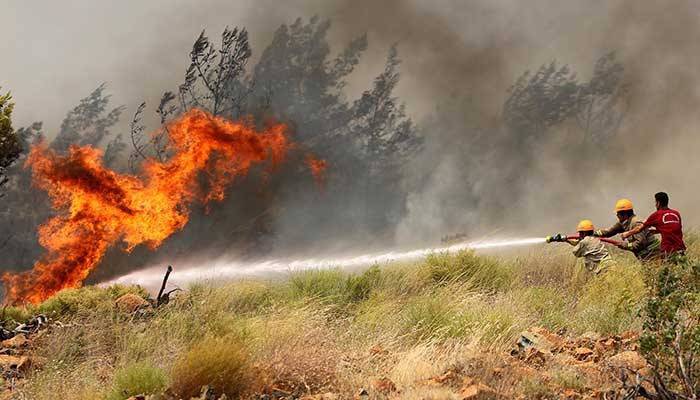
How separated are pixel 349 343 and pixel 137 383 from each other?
2604mm

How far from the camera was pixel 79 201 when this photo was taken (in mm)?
20266

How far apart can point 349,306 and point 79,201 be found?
1447 centimetres

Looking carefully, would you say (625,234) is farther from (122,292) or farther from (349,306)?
(122,292)

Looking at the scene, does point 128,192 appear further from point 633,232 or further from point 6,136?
point 633,232

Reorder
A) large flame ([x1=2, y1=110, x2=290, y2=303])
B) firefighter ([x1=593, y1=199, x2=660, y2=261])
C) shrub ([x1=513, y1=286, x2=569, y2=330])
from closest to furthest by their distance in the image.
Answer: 1. shrub ([x1=513, y1=286, x2=569, y2=330])
2. firefighter ([x1=593, y1=199, x2=660, y2=261])
3. large flame ([x1=2, y1=110, x2=290, y2=303])

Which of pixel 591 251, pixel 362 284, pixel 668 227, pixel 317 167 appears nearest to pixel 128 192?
pixel 362 284

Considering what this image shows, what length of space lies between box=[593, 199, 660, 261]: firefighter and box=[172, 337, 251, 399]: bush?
8.48 m

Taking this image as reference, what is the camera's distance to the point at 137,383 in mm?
4699

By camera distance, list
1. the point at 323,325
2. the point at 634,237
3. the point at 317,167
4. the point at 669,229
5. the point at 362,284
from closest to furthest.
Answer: the point at 323,325, the point at 669,229, the point at 362,284, the point at 634,237, the point at 317,167

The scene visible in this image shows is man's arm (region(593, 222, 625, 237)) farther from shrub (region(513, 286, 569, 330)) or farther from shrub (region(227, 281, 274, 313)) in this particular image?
shrub (region(227, 281, 274, 313))

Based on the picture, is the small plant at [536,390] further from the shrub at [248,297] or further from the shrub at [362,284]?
the shrub at [362,284]

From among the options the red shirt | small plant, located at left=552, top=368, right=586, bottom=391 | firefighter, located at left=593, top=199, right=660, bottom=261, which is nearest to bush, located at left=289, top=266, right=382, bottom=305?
firefighter, located at left=593, top=199, right=660, bottom=261

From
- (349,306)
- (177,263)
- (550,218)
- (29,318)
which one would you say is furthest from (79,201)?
(550,218)

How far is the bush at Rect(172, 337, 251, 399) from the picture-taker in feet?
15.0
